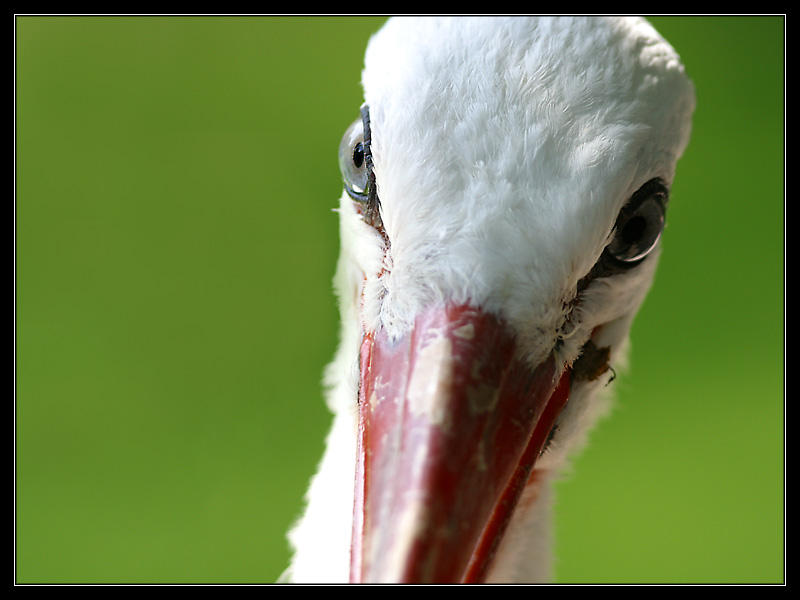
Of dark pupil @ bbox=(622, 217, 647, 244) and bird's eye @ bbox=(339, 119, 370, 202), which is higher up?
bird's eye @ bbox=(339, 119, 370, 202)

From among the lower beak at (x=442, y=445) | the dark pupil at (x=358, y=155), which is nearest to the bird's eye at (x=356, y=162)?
the dark pupil at (x=358, y=155)

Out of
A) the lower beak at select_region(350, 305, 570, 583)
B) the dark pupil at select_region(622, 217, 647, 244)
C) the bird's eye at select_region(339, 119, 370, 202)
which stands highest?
the bird's eye at select_region(339, 119, 370, 202)

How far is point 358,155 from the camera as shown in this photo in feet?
3.14

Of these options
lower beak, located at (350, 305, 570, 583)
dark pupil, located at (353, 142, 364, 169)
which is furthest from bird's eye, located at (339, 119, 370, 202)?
lower beak, located at (350, 305, 570, 583)

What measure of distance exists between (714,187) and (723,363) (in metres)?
0.62

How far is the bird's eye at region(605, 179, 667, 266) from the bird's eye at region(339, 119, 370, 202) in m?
0.33

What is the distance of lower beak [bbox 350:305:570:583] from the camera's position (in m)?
0.67

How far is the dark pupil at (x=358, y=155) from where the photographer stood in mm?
945

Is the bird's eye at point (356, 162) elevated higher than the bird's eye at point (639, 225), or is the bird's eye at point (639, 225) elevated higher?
the bird's eye at point (356, 162)

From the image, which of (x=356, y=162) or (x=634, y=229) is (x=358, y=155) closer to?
(x=356, y=162)

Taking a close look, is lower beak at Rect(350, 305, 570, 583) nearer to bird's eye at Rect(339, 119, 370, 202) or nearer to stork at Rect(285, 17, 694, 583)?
stork at Rect(285, 17, 694, 583)

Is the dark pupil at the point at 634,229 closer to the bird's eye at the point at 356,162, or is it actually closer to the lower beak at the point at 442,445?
the lower beak at the point at 442,445

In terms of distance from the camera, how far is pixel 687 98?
3.16 ft

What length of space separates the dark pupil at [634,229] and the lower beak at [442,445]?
0.71 feet
